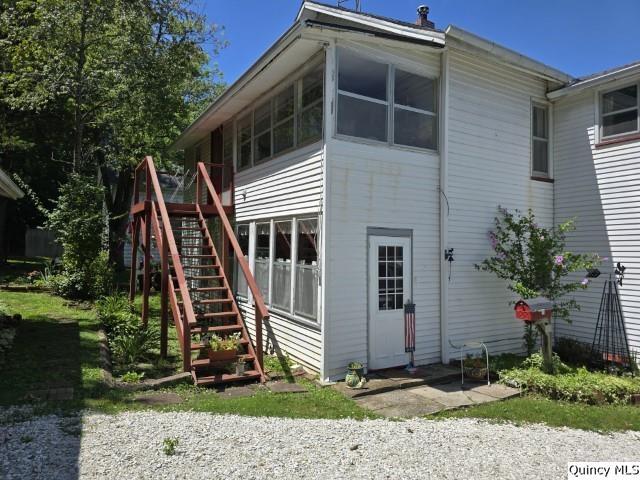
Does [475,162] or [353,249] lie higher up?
[475,162]

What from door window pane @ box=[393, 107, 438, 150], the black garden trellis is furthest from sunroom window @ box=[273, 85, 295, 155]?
the black garden trellis

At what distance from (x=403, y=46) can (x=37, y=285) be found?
12996 mm

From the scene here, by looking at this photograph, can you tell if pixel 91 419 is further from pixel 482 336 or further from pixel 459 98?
pixel 459 98

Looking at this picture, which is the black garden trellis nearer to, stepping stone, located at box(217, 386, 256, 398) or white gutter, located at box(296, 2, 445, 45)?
white gutter, located at box(296, 2, 445, 45)

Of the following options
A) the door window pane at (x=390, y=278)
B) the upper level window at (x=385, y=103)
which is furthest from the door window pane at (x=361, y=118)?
the door window pane at (x=390, y=278)

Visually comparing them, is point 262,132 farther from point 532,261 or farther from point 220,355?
point 532,261

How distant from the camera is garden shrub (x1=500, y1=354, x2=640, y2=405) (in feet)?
21.9

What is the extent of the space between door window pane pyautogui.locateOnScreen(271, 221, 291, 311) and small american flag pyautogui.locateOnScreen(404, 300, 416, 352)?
2.09m

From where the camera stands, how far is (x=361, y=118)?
7.62 m

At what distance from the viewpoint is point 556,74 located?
9227 mm

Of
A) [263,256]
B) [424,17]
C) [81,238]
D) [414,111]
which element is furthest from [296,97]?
[81,238]

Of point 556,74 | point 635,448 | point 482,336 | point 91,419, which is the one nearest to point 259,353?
point 91,419

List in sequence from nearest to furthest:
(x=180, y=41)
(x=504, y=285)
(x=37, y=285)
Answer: (x=504, y=285) → (x=37, y=285) → (x=180, y=41)

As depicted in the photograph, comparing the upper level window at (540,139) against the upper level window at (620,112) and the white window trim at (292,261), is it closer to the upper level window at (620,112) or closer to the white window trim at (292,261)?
the upper level window at (620,112)
